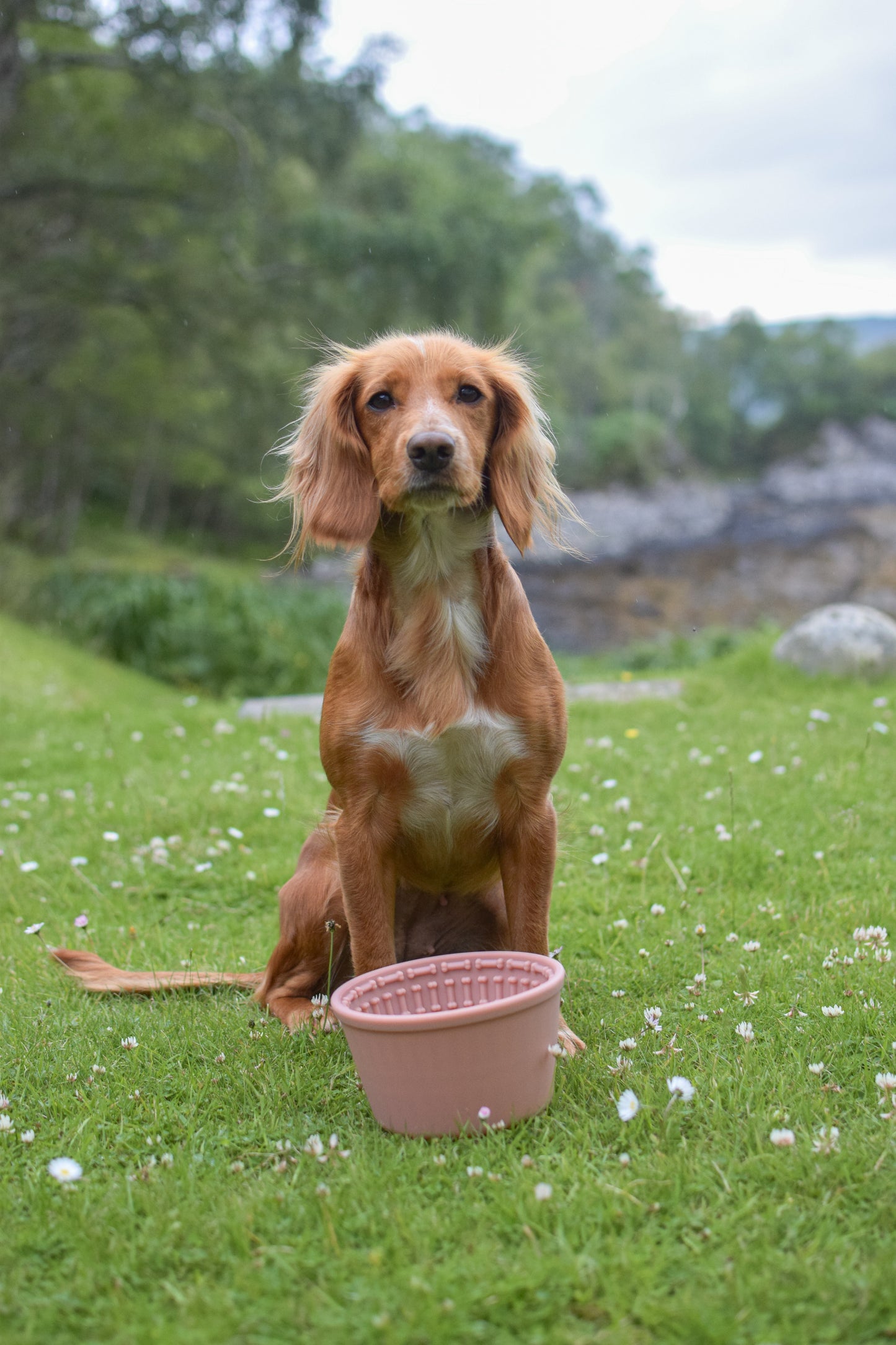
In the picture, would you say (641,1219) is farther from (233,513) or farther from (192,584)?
(233,513)

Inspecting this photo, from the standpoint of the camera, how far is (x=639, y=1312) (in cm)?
175

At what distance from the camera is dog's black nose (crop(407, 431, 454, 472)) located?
103 inches

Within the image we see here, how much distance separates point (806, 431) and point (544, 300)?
49.9ft

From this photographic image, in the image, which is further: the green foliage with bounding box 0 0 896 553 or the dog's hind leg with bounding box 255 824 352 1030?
the green foliage with bounding box 0 0 896 553

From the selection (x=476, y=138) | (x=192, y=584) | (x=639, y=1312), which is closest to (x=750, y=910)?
(x=639, y=1312)

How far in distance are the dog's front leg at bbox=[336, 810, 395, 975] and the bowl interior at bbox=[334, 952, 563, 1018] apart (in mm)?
147

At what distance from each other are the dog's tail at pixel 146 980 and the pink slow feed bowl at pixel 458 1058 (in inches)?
37.5

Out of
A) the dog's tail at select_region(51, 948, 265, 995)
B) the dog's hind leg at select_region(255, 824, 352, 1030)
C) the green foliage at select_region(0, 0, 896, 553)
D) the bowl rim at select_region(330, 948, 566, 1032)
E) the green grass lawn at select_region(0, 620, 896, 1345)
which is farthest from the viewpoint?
the green foliage at select_region(0, 0, 896, 553)

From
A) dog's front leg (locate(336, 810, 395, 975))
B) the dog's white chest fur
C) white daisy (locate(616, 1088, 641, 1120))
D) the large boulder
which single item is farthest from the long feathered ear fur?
the large boulder

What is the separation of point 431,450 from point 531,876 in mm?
1122

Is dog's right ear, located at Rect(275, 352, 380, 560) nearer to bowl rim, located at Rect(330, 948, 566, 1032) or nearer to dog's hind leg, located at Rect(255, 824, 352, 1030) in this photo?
dog's hind leg, located at Rect(255, 824, 352, 1030)

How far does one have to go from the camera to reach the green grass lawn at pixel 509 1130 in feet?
5.96

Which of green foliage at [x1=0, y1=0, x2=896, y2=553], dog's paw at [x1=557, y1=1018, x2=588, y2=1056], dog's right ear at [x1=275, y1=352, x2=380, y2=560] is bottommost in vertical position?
dog's paw at [x1=557, y1=1018, x2=588, y2=1056]

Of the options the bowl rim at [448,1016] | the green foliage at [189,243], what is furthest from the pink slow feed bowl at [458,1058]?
the green foliage at [189,243]
